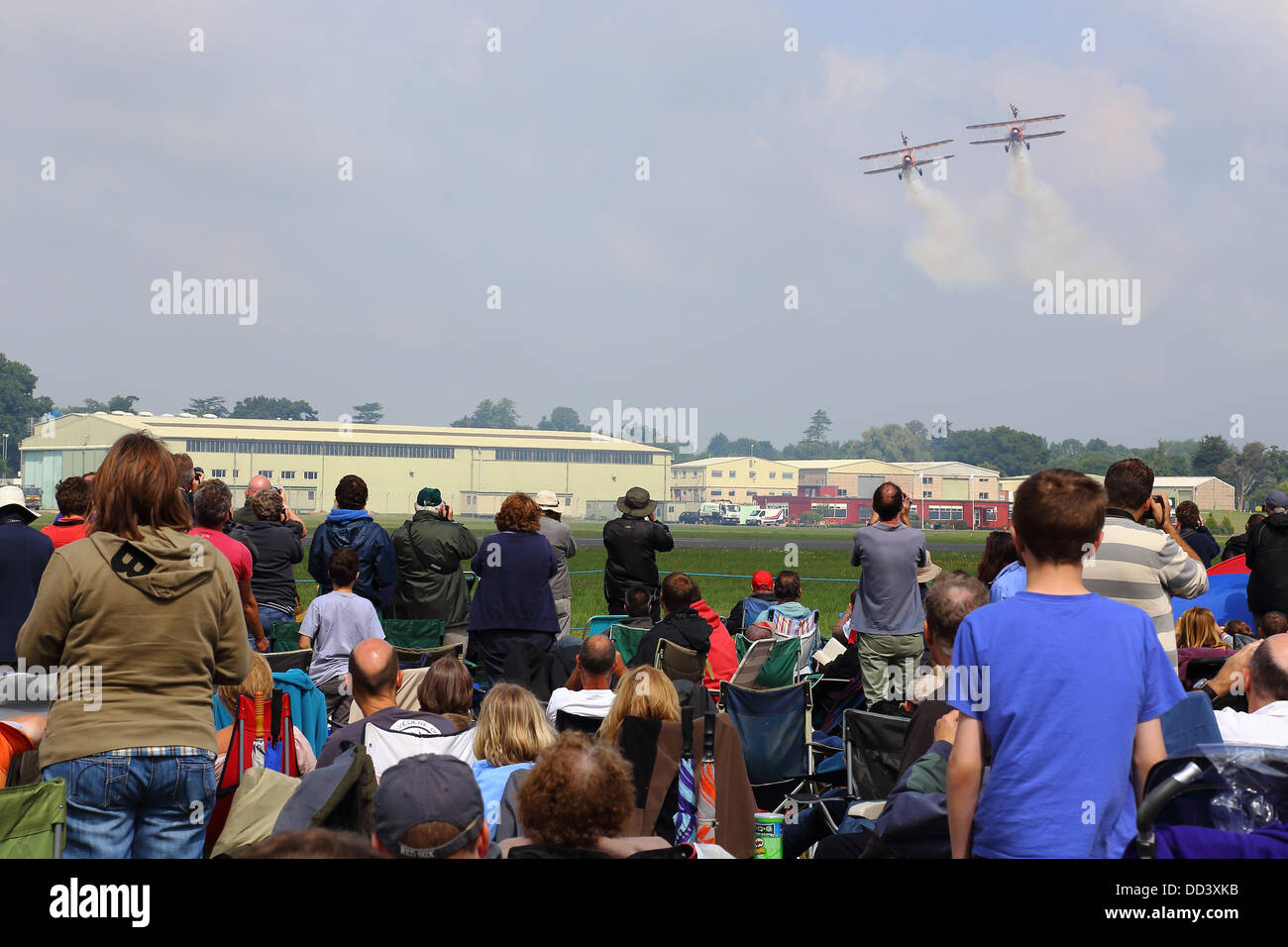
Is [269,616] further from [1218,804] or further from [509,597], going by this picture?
[1218,804]

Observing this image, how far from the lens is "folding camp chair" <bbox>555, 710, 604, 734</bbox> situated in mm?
4949

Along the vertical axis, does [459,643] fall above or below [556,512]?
below

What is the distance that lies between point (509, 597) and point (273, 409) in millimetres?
160558

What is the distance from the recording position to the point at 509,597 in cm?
723

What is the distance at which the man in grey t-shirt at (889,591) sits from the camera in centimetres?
762

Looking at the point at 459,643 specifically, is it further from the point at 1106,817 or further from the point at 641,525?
the point at 1106,817

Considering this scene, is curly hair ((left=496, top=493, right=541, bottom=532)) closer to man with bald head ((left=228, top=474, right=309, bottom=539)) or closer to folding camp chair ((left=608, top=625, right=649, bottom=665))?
folding camp chair ((left=608, top=625, right=649, bottom=665))

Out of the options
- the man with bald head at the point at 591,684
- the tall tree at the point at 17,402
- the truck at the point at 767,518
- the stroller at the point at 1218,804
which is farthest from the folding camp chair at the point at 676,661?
the tall tree at the point at 17,402

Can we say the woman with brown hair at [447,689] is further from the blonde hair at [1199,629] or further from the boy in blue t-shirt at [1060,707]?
the blonde hair at [1199,629]

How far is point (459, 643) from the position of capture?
8.05m

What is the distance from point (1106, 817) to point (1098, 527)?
0.73 metres

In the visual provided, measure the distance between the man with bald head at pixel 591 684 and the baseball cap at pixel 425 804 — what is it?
2.44 meters

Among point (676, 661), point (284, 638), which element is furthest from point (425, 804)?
point (284, 638)
